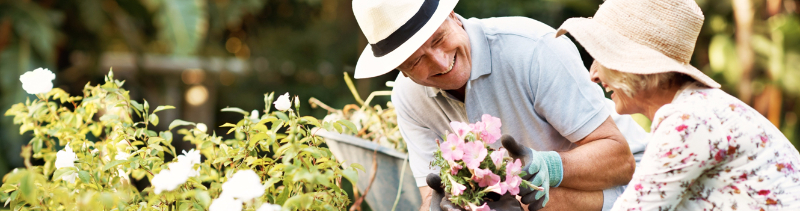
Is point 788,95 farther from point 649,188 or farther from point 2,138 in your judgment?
point 2,138

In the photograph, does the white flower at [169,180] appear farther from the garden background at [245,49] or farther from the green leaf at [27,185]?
the garden background at [245,49]

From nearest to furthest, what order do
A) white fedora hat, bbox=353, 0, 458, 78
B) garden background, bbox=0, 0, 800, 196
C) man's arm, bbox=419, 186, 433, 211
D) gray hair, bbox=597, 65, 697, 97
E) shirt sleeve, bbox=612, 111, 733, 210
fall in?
1. shirt sleeve, bbox=612, 111, 733, 210
2. gray hair, bbox=597, 65, 697, 97
3. white fedora hat, bbox=353, 0, 458, 78
4. man's arm, bbox=419, 186, 433, 211
5. garden background, bbox=0, 0, 800, 196

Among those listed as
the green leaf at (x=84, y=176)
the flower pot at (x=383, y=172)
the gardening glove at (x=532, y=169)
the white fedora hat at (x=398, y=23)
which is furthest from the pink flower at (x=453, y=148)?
the green leaf at (x=84, y=176)

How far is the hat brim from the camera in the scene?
1094mm

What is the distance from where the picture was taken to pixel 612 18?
120cm

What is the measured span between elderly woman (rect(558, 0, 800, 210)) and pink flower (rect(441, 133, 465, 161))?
34 cm

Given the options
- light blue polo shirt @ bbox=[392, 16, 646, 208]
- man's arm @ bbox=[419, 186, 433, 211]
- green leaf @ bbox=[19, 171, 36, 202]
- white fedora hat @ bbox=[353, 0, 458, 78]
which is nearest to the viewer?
green leaf @ bbox=[19, 171, 36, 202]

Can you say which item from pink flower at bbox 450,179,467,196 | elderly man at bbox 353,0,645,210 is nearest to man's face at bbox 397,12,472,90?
elderly man at bbox 353,0,645,210

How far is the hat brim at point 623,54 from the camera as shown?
43.1 inches

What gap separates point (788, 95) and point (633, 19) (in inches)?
194

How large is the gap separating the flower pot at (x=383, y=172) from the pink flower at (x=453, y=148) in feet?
2.04

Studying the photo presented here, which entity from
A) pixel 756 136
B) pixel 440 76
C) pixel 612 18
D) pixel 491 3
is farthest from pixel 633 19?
pixel 491 3

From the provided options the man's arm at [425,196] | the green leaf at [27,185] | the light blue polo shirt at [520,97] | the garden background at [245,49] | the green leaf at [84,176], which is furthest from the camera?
the garden background at [245,49]

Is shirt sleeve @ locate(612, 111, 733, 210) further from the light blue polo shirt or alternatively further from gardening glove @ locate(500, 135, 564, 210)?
the light blue polo shirt
